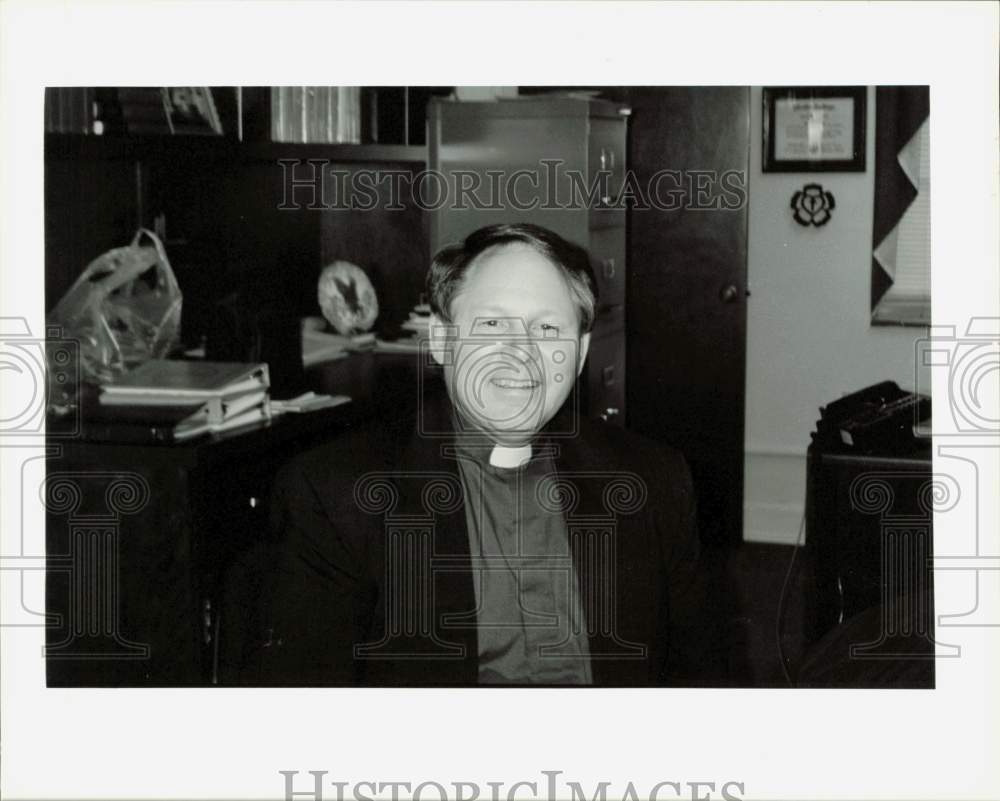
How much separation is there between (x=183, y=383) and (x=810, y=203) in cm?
117

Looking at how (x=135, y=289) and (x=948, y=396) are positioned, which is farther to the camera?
(x=135, y=289)

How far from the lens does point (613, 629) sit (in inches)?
60.2

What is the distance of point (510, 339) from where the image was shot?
1493 mm

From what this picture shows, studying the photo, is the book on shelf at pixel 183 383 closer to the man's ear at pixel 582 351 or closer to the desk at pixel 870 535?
the man's ear at pixel 582 351

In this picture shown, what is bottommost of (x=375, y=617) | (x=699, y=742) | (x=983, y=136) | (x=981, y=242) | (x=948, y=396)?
(x=699, y=742)

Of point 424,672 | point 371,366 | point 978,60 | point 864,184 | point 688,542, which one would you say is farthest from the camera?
point 371,366

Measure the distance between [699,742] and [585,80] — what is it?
2.53ft

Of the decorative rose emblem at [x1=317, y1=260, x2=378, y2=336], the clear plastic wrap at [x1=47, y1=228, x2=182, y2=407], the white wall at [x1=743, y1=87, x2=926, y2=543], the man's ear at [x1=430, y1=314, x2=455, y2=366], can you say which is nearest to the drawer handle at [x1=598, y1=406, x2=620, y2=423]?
the white wall at [x1=743, y1=87, x2=926, y2=543]

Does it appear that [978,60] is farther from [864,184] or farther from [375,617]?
[375,617]

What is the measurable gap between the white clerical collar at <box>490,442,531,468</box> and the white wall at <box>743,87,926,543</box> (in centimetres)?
39

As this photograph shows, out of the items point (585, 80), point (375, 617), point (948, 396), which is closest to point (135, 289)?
point (375, 617)

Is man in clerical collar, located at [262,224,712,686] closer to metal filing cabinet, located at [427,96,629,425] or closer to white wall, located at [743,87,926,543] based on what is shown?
metal filing cabinet, located at [427,96,629,425]

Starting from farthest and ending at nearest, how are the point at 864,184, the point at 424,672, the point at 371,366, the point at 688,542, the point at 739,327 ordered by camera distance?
1. the point at 739,327
2. the point at 371,366
3. the point at 864,184
4. the point at 688,542
5. the point at 424,672

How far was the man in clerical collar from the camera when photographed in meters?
1.50
